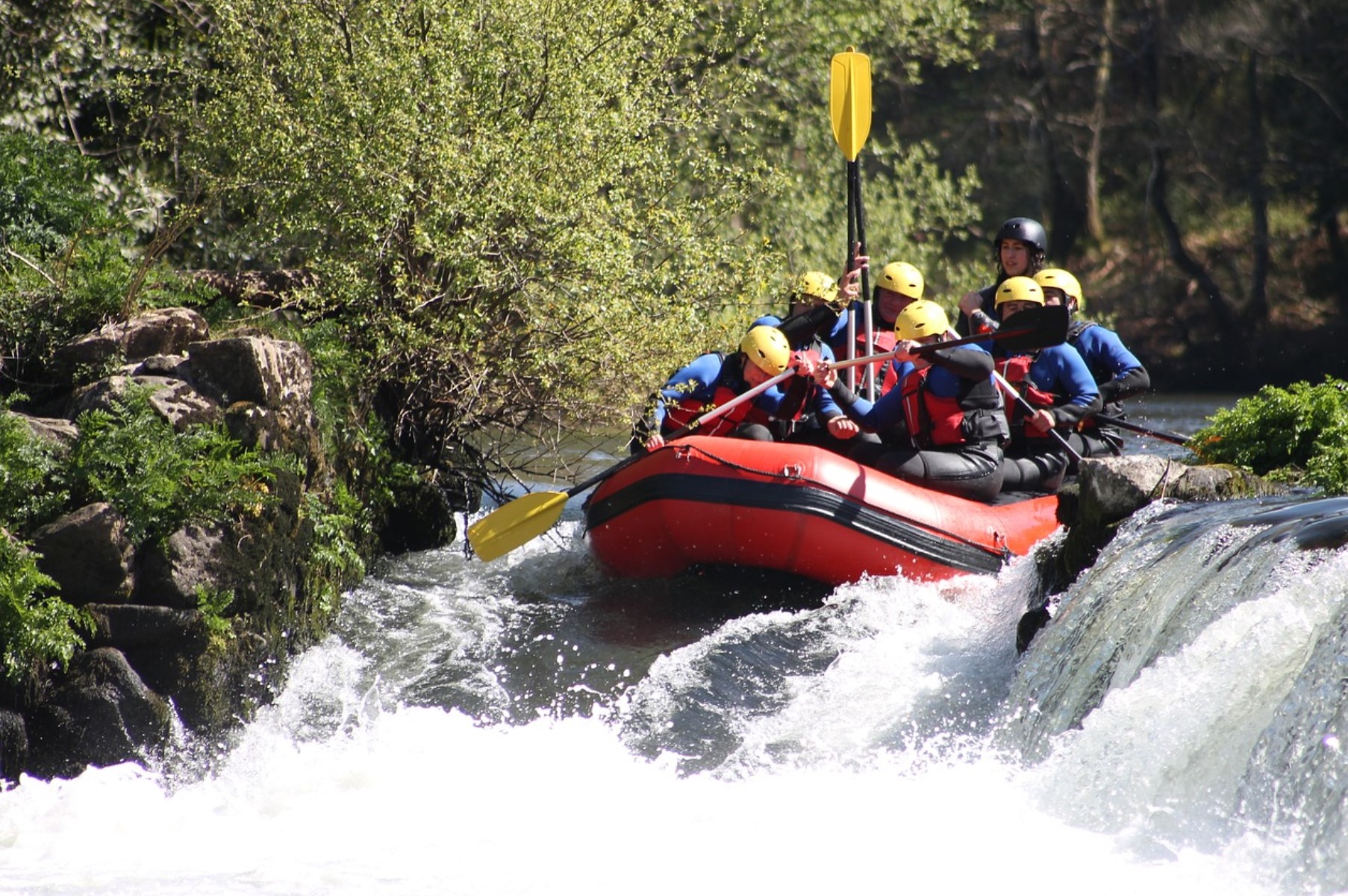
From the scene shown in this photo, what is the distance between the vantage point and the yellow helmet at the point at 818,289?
880cm

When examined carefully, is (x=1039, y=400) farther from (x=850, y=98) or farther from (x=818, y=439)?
(x=850, y=98)

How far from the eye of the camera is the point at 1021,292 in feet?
26.3

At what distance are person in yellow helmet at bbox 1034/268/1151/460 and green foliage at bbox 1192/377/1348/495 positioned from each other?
143 cm

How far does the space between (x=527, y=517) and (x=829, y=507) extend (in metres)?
1.57

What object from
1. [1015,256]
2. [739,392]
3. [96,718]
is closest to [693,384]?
[739,392]

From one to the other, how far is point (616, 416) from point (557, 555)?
0.95m

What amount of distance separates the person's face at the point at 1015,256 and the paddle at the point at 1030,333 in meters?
1.25

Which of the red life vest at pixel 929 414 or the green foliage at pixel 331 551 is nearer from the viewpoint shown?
the green foliage at pixel 331 551

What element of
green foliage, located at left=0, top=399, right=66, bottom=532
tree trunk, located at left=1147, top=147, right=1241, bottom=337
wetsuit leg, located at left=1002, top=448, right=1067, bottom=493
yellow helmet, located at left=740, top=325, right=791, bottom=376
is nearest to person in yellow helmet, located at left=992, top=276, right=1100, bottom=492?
wetsuit leg, located at left=1002, top=448, right=1067, bottom=493

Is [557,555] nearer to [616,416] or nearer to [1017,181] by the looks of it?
[616,416]

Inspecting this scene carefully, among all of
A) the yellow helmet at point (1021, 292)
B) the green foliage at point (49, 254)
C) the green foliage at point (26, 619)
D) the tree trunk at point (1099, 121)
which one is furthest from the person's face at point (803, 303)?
the tree trunk at point (1099, 121)

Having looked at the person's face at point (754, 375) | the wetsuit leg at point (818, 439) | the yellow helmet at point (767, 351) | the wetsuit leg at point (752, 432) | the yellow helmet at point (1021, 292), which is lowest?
the wetsuit leg at point (818, 439)

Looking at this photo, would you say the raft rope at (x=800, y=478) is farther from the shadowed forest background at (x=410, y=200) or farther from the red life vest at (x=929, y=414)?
the shadowed forest background at (x=410, y=200)

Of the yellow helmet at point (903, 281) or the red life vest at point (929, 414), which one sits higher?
the yellow helmet at point (903, 281)
